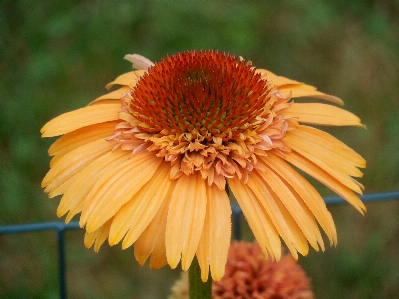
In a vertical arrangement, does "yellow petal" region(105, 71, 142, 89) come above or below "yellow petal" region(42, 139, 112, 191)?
above

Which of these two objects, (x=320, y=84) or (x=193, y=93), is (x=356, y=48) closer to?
(x=320, y=84)

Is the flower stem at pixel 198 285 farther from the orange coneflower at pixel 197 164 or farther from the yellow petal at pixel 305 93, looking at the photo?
the yellow petal at pixel 305 93

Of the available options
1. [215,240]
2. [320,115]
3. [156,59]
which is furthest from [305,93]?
[156,59]

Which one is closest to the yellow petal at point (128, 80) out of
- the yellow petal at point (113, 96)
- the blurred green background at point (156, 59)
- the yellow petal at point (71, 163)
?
the yellow petal at point (113, 96)

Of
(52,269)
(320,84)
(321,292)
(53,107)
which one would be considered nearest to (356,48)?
(320,84)

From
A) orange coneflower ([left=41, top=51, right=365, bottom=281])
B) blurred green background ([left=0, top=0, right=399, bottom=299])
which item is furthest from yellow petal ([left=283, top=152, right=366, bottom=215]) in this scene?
blurred green background ([left=0, top=0, right=399, bottom=299])

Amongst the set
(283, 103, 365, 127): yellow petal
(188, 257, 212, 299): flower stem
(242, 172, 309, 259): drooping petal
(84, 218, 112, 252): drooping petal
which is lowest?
(188, 257, 212, 299): flower stem

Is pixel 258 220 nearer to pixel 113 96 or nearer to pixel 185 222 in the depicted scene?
pixel 185 222

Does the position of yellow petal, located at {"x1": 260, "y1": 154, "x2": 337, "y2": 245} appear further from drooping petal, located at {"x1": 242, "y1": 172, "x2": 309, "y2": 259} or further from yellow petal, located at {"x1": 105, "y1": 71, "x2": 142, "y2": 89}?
yellow petal, located at {"x1": 105, "y1": 71, "x2": 142, "y2": 89}
